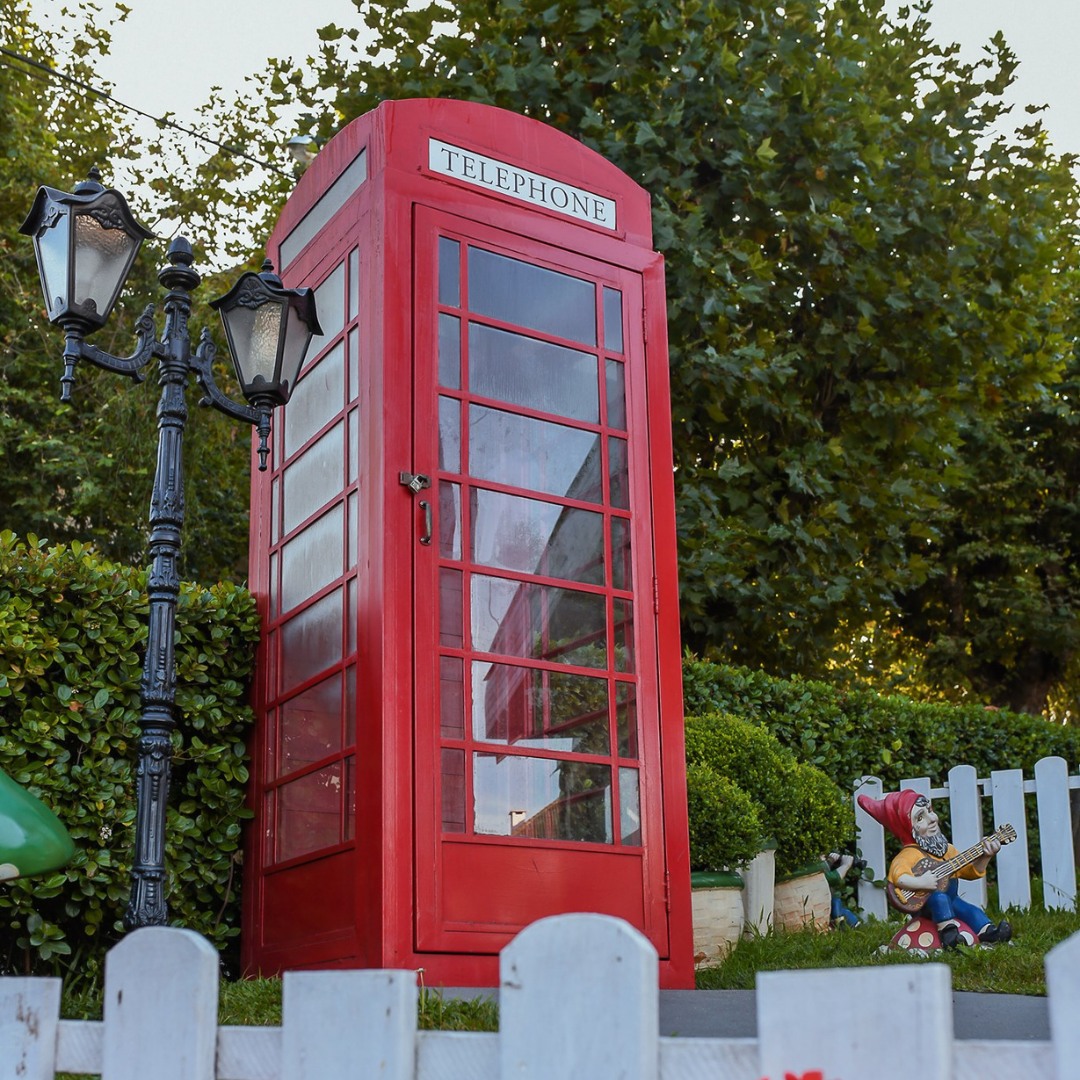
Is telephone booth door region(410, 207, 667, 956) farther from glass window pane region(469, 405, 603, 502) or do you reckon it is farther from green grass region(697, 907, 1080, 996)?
green grass region(697, 907, 1080, 996)

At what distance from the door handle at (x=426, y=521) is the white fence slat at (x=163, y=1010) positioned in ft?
11.3

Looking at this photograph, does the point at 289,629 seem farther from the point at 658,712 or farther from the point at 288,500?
the point at 658,712

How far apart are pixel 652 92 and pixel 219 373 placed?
5.86 meters

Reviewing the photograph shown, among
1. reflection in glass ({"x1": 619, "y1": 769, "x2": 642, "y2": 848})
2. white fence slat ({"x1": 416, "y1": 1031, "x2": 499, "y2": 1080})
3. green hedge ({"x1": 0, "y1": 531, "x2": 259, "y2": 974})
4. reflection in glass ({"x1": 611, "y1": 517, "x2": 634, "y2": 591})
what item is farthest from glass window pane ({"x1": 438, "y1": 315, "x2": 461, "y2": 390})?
white fence slat ({"x1": 416, "y1": 1031, "x2": 499, "y2": 1080})

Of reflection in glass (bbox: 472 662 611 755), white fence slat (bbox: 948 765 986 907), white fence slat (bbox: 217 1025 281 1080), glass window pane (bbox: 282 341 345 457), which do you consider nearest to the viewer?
white fence slat (bbox: 217 1025 281 1080)

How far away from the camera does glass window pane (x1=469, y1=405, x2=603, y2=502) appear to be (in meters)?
5.57

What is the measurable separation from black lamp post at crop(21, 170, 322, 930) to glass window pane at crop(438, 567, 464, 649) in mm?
888

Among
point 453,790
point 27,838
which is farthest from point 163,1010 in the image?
point 453,790

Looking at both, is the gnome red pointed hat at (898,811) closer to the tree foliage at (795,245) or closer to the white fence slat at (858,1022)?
the tree foliage at (795,245)

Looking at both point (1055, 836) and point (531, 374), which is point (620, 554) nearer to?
point (531, 374)

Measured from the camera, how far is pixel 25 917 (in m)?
5.43

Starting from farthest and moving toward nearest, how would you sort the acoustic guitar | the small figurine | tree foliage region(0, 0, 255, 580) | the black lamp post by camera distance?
tree foliage region(0, 0, 255, 580)
the small figurine
the acoustic guitar
the black lamp post

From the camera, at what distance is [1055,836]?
310 inches

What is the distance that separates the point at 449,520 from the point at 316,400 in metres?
1.05
